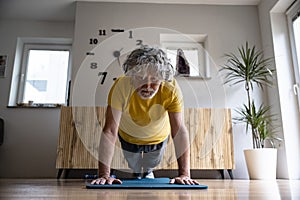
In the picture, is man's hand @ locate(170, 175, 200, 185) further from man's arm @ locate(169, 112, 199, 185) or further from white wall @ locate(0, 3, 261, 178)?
white wall @ locate(0, 3, 261, 178)

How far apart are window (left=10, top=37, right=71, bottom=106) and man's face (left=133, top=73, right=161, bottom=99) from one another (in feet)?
6.66

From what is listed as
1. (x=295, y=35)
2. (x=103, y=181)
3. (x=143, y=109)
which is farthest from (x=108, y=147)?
(x=295, y=35)

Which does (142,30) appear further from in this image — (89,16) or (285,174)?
(285,174)

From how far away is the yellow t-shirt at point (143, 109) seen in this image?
4.01 ft

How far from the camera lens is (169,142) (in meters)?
2.26

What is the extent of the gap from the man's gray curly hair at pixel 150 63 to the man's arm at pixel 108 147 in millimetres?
202

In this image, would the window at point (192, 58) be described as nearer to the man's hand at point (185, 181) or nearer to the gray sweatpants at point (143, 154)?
the gray sweatpants at point (143, 154)

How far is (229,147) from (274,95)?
76cm

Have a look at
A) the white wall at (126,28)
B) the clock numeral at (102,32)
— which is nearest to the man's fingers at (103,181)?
the white wall at (126,28)

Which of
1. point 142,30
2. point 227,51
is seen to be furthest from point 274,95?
point 142,30

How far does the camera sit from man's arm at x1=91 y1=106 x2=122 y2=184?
111cm

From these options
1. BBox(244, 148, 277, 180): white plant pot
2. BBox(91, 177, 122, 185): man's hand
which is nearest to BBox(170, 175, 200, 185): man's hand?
BBox(91, 177, 122, 185): man's hand

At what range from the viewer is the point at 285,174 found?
2.40 m

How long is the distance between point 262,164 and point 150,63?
1595 mm
